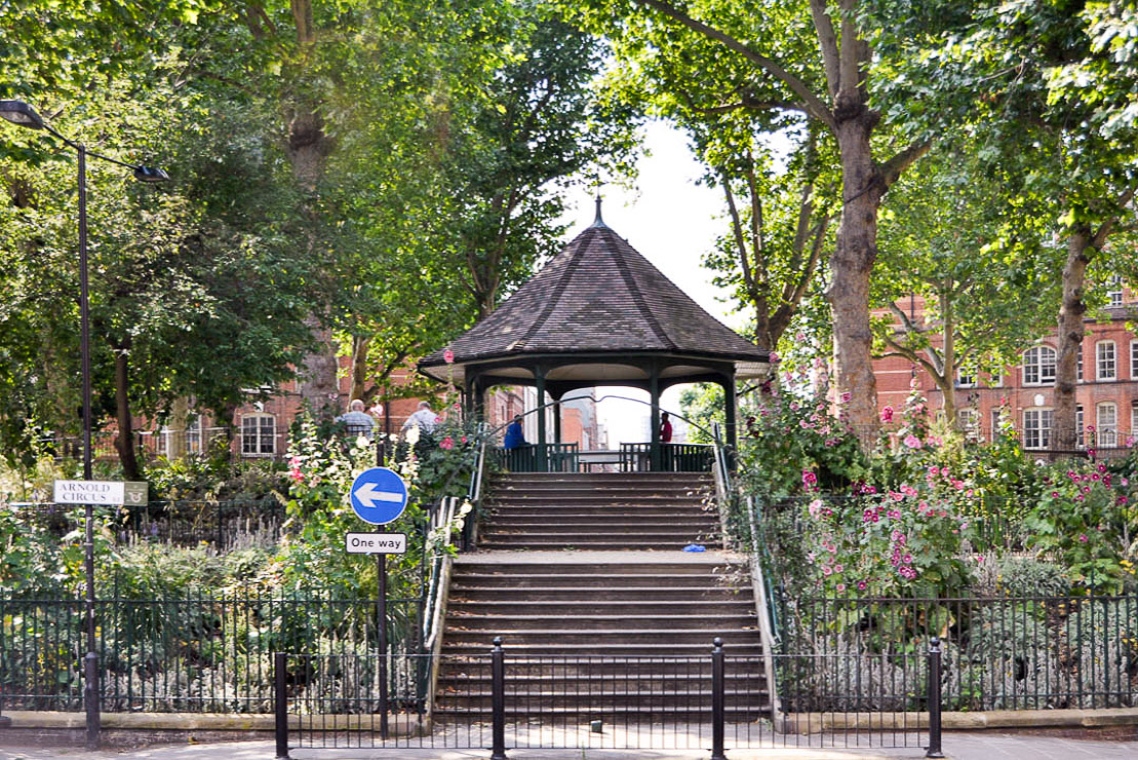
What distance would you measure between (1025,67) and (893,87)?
2178mm

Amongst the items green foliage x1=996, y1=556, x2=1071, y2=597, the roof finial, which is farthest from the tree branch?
green foliage x1=996, y1=556, x2=1071, y2=597

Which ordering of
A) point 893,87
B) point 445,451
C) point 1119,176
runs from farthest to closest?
point 445,451 < point 893,87 < point 1119,176

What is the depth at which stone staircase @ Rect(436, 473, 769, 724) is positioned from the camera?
1409 centimetres

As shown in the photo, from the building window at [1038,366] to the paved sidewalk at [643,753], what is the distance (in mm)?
58491

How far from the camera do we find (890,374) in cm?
6775

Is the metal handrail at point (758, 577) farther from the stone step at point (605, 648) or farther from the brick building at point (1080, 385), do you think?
the brick building at point (1080, 385)

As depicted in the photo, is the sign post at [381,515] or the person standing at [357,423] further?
the person standing at [357,423]

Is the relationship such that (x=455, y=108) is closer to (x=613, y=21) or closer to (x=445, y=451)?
(x=613, y=21)

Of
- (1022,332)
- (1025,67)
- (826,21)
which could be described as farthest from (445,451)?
(1022,332)

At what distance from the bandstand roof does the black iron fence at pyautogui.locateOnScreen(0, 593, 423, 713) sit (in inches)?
385

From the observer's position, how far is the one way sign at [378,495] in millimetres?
12742

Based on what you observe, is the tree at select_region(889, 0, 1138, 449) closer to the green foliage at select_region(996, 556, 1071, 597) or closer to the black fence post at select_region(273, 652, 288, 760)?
the green foliage at select_region(996, 556, 1071, 597)

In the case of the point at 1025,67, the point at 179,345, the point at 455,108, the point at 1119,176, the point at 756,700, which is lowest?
the point at 756,700

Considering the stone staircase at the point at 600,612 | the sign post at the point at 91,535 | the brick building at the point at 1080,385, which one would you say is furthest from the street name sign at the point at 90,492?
the brick building at the point at 1080,385
